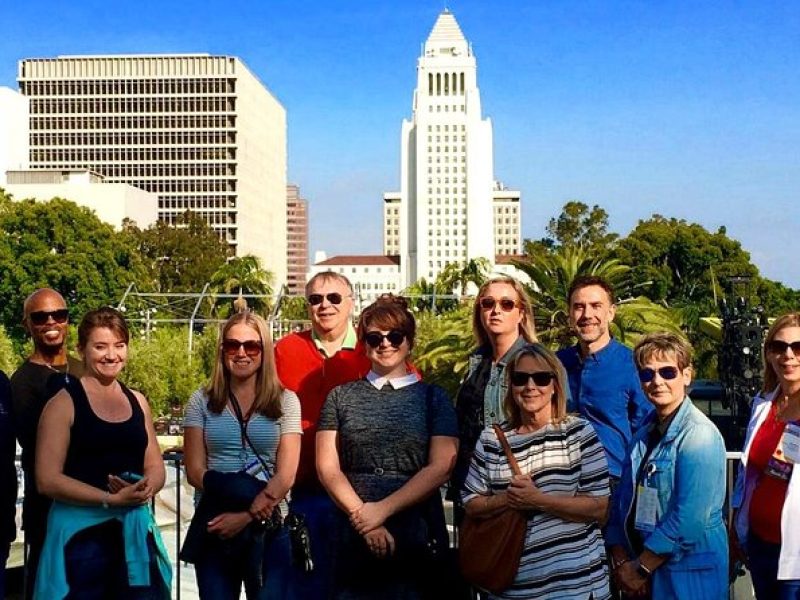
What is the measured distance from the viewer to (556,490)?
409 centimetres

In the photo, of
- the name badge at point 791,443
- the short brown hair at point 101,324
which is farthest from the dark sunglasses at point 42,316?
the name badge at point 791,443

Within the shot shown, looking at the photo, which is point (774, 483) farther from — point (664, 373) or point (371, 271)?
point (371, 271)

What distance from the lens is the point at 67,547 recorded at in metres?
4.40

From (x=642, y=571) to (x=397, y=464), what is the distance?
1031 millimetres

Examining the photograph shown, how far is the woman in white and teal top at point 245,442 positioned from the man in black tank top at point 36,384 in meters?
0.61

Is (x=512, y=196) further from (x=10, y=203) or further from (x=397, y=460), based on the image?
(x=397, y=460)

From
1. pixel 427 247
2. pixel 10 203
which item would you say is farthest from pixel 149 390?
pixel 427 247

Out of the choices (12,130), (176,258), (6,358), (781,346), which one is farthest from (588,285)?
(12,130)

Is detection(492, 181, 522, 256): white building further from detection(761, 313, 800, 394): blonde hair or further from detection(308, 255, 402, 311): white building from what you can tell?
detection(761, 313, 800, 394): blonde hair

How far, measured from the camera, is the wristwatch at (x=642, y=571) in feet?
13.3

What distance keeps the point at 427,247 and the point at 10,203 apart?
9254cm

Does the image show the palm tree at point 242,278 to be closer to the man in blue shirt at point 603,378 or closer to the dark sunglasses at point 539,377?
the man in blue shirt at point 603,378

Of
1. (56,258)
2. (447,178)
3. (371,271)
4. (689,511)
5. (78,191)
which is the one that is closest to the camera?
(689,511)

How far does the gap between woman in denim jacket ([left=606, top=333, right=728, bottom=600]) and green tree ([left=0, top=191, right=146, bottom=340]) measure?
48.8 m
